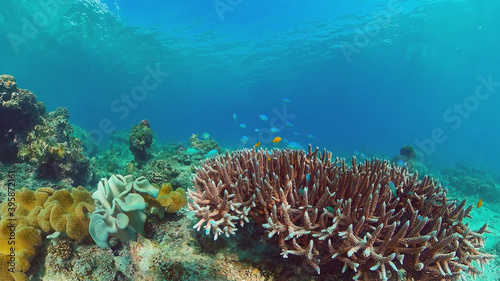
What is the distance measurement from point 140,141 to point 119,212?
8183 millimetres

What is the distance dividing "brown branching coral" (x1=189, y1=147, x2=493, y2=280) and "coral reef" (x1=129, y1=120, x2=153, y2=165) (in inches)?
313

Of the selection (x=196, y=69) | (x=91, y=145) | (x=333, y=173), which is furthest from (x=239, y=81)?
(x=333, y=173)

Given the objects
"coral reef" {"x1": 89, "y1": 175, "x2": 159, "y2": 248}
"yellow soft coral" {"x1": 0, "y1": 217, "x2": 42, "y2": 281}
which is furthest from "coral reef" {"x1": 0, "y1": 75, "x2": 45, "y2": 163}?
"coral reef" {"x1": 89, "y1": 175, "x2": 159, "y2": 248}

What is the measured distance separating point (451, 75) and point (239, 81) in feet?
207

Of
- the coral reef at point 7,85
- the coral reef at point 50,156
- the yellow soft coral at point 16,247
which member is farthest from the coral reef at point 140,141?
the yellow soft coral at point 16,247

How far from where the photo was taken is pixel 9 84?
7.39 meters

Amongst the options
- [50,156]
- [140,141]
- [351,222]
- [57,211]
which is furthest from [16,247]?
[140,141]

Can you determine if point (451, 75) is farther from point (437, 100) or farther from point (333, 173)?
point (333, 173)

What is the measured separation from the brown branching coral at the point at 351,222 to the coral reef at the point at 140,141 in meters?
7.94

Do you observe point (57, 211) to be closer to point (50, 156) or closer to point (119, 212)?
point (119, 212)

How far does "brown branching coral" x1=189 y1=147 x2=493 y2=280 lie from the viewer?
8.05 feet

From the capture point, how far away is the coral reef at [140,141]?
10328mm

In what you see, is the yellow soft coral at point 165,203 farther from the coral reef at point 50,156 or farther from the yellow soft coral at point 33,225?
the coral reef at point 50,156

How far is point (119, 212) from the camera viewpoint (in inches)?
112
